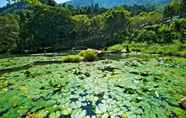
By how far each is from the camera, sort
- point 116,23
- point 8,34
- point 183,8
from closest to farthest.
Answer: point 183,8
point 8,34
point 116,23

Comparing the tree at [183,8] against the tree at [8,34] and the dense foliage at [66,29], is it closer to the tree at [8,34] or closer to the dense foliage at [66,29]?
the dense foliage at [66,29]

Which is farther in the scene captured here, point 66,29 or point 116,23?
point 66,29

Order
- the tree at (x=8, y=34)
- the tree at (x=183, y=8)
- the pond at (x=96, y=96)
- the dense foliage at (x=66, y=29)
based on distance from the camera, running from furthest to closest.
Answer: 1. the dense foliage at (x=66, y=29)
2. the tree at (x=183, y=8)
3. the tree at (x=8, y=34)
4. the pond at (x=96, y=96)

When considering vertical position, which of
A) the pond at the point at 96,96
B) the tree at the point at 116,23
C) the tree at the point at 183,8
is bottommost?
the pond at the point at 96,96

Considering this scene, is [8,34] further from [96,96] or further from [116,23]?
[96,96]

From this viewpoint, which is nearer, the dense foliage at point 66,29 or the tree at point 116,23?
the dense foliage at point 66,29

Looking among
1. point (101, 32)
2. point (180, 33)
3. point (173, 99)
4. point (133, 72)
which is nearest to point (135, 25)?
point (101, 32)

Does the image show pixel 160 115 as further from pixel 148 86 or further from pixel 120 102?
pixel 148 86

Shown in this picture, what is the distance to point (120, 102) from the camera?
53.1ft

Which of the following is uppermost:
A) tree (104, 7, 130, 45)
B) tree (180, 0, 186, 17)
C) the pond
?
tree (180, 0, 186, 17)

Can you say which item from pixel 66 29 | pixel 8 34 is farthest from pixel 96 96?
pixel 66 29

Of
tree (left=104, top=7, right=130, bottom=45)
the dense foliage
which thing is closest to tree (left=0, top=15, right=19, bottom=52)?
the dense foliage

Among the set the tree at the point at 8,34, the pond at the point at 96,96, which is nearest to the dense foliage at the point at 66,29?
the tree at the point at 8,34

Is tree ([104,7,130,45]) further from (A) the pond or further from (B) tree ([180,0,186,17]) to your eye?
(A) the pond
